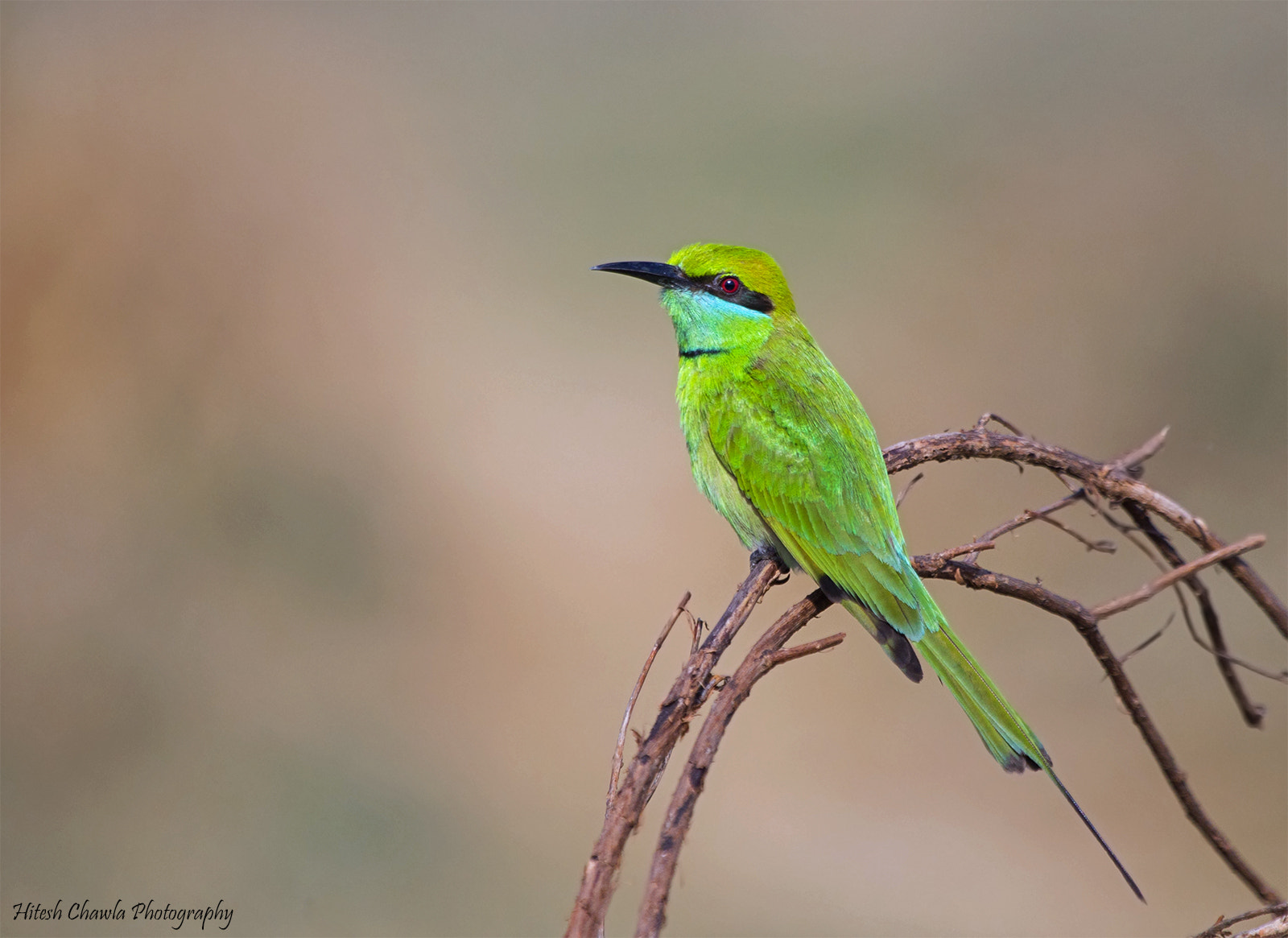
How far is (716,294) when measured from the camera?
219 cm

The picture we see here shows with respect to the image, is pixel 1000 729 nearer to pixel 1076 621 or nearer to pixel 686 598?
pixel 1076 621

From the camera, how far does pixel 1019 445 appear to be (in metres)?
1.54

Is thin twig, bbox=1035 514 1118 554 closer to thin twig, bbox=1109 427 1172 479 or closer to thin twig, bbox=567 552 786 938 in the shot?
thin twig, bbox=1109 427 1172 479

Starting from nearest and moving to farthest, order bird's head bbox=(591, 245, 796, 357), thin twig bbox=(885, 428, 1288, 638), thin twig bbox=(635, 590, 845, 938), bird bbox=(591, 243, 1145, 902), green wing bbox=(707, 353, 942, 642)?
thin twig bbox=(635, 590, 845, 938)
thin twig bbox=(885, 428, 1288, 638)
bird bbox=(591, 243, 1145, 902)
green wing bbox=(707, 353, 942, 642)
bird's head bbox=(591, 245, 796, 357)

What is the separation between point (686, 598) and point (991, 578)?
0.46 m

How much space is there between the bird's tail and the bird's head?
0.81m

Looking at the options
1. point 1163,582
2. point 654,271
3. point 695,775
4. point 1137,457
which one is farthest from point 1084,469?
point 654,271

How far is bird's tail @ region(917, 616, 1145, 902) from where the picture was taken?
1431mm

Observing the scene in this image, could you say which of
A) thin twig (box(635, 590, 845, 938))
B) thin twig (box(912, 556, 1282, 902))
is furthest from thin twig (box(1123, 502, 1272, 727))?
thin twig (box(635, 590, 845, 938))

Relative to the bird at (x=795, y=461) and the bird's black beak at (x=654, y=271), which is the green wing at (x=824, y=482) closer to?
the bird at (x=795, y=461)

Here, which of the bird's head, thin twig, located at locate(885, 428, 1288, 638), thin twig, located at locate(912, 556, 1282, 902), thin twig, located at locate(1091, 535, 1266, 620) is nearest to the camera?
thin twig, located at locate(1091, 535, 1266, 620)

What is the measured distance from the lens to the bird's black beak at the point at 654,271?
2193mm

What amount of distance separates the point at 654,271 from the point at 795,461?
0.55 meters

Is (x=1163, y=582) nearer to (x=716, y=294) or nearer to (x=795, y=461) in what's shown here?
(x=795, y=461)
